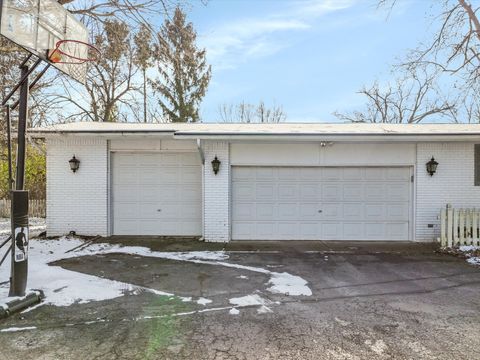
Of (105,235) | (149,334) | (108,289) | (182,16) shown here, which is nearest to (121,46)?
(182,16)

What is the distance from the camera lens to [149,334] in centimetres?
346

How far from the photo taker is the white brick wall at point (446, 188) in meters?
8.78

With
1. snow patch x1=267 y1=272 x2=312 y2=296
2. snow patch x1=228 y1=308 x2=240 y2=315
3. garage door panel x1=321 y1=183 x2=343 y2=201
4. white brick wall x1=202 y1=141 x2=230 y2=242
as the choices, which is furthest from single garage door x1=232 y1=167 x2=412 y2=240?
snow patch x1=228 y1=308 x2=240 y2=315

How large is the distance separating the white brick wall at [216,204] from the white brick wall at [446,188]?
5163 millimetres

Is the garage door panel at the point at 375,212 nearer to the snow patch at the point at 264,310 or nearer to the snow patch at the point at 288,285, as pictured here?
the snow patch at the point at 288,285

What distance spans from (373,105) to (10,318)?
88.0ft

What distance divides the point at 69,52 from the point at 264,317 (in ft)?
15.1

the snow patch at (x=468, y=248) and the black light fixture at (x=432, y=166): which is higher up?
the black light fixture at (x=432, y=166)

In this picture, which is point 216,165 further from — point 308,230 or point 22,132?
point 22,132

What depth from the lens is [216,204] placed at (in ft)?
28.8

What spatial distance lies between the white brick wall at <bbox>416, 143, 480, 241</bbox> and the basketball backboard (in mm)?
8676

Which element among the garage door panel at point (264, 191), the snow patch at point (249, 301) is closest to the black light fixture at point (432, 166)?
the garage door panel at point (264, 191)

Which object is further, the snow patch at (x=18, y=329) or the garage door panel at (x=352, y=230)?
the garage door panel at (x=352, y=230)

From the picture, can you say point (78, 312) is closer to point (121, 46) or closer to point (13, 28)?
point (13, 28)
